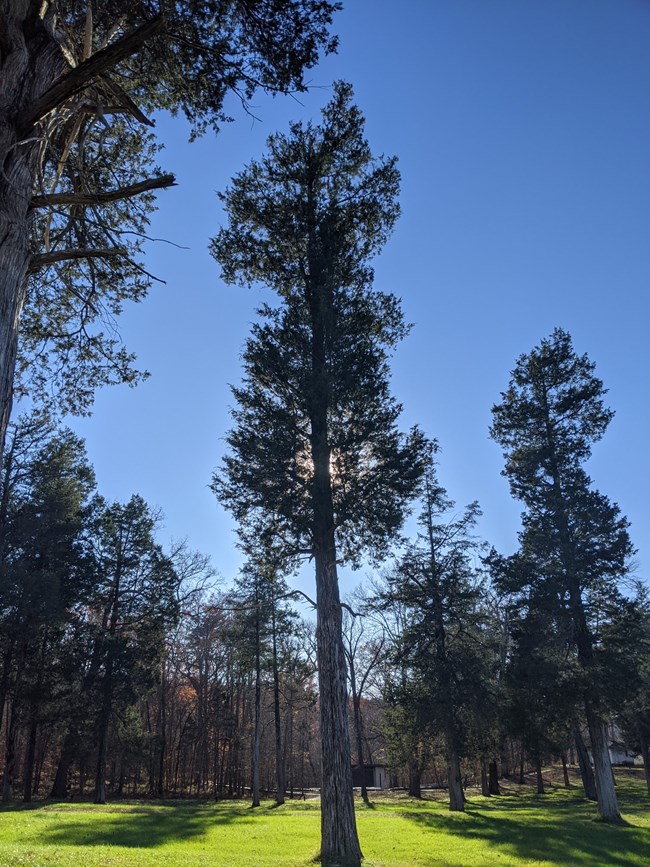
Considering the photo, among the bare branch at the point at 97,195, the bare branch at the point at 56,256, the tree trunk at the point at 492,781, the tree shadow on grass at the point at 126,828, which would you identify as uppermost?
the bare branch at the point at 97,195

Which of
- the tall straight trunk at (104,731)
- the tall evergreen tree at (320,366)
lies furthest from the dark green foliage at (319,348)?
the tall straight trunk at (104,731)

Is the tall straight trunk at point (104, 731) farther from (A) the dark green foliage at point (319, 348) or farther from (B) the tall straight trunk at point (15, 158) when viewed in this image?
(B) the tall straight trunk at point (15, 158)

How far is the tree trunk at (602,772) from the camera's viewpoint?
1784 cm

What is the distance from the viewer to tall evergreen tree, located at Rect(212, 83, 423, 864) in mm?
12688

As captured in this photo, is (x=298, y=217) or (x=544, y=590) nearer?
(x=298, y=217)

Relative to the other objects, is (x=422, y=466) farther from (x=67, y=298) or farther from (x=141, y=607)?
(x=141, y=607)

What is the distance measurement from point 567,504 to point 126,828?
17.5 meters

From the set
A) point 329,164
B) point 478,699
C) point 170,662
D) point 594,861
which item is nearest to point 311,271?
point 329,164

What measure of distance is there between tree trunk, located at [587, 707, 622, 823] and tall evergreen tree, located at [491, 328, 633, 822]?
3cm

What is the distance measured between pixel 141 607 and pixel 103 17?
28.5 m

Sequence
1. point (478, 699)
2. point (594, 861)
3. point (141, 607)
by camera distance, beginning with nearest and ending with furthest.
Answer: point (594, 861) < point (478, 699) < point (141, 607)

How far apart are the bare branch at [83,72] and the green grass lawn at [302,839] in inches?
382

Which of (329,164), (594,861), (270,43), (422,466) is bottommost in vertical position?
(594,861)

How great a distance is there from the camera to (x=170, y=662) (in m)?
40.1
